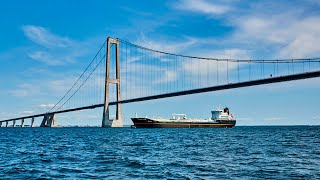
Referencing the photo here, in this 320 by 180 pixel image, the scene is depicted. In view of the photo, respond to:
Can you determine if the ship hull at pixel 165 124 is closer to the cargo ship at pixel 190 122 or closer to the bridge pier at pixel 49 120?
the cargo ship at pixel 190 122

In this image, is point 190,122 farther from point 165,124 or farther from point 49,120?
point 49,120

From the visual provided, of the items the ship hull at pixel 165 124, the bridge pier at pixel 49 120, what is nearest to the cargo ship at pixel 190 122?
the ship hull at pixel 165 124

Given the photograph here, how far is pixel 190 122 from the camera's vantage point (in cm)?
11825

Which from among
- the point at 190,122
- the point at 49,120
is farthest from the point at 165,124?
the point at 49,120

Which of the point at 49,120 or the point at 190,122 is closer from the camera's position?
the point at 190,122

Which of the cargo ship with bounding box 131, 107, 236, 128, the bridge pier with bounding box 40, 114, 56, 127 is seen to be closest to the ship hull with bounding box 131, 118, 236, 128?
the cargo ship with bounding box 131, 107, 236, 128

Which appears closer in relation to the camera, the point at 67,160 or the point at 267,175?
the point at 267,175

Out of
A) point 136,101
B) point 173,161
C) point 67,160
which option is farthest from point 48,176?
point 136,101

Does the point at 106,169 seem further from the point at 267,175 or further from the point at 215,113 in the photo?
the point at 215,113

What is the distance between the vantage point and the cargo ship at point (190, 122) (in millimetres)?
110438

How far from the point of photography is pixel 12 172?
1650 cm

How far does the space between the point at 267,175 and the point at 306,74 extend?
1770 inches

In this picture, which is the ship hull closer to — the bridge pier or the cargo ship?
the cargo ship

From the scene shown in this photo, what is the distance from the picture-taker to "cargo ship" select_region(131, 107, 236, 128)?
110m
